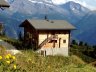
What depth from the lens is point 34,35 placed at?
Answer: 63094 millimetres

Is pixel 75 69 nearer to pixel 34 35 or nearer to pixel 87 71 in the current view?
pixel 87 71

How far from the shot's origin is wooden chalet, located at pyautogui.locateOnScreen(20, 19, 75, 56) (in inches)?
2399

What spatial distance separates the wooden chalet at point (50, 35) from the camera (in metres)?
60.9

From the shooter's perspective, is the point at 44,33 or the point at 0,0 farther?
the point at 44,33

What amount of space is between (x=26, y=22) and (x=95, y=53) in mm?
30982

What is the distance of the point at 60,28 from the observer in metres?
62.8

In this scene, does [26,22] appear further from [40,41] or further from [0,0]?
[0,0]

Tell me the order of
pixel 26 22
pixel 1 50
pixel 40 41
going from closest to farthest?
pixel 1 50, pixel 40 41, pixel 26 22

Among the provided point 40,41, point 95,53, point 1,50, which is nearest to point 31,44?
point 40,41

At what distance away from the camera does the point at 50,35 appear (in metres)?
62.7

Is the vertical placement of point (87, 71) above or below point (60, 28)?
below

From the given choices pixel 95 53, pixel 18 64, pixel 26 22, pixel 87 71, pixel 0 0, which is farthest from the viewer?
pixel 95 53

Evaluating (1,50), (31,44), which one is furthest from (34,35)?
(1,50)

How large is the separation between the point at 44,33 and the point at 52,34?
169 cm
